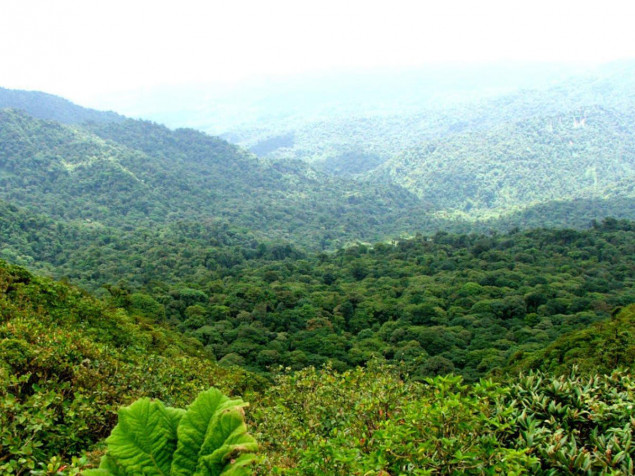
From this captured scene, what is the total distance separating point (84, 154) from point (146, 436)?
113 metres

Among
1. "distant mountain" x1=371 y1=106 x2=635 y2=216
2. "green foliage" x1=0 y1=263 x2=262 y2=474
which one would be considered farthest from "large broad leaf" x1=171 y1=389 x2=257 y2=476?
"distant mountain" x1=371 y1=106 x2=635 y2=216

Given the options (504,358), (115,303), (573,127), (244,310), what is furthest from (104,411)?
(573,127)

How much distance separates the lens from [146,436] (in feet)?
8.62

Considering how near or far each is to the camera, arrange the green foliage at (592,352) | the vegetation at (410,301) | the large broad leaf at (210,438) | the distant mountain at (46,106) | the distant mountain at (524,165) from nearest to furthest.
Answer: the large broad leaf at (210,438), the green foliage at (592,352), the vegetation at (410,301), the distant mountain at (524,165), the distant mountain at (46,106)

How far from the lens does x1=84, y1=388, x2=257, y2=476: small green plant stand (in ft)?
8.23

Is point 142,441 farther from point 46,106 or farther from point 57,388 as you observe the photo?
point 46,106

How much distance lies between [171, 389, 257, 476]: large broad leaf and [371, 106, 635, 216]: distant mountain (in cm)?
11974

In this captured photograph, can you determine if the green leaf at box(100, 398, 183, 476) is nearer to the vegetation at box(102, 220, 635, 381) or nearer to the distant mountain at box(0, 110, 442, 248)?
the vegetation at box(102, 220, 635, 381)

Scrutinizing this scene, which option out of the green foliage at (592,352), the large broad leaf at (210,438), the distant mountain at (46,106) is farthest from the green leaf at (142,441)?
the distant mountain at (46,106)

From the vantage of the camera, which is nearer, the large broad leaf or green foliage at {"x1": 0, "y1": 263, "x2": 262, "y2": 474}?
the large broad leaf

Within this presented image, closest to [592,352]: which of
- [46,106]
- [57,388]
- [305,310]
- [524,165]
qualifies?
[57,388]

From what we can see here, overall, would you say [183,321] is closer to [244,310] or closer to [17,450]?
[244,310]

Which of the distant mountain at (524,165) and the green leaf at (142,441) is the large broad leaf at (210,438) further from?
the distant mountain at (524,165)

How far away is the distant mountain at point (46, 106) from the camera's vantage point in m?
151
